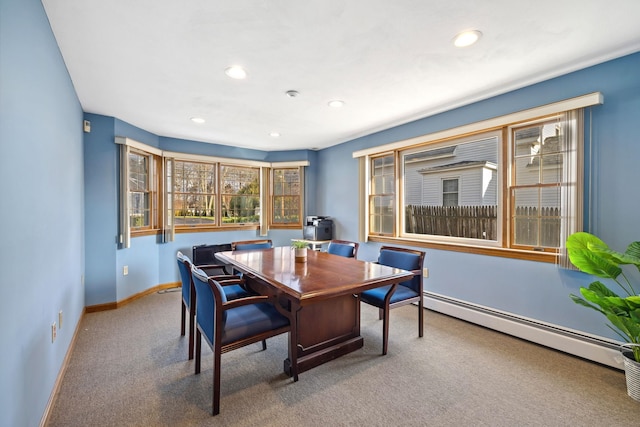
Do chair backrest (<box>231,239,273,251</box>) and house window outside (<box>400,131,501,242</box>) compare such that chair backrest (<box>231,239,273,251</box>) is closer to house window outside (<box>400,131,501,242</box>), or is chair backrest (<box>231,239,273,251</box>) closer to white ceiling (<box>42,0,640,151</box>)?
white ceiling (<box>42,0,640,151</box>)

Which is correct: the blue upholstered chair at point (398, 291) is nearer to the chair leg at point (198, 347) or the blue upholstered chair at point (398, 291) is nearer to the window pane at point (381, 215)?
the window pane at point (381, 215)

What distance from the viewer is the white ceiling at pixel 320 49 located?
1745 mm

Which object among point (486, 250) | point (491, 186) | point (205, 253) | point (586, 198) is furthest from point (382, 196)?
point (205, 253)

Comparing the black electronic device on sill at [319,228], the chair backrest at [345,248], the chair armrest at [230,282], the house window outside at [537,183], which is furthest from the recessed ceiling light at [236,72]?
the black electronic device on sill at [319,228]

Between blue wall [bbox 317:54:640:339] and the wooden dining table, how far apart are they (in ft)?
4.35

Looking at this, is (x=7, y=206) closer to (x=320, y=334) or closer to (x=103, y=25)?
(x=103, y=25)

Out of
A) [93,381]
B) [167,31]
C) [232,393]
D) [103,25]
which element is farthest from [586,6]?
[93,381]

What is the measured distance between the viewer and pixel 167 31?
1929mm

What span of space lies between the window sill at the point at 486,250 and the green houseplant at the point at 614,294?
503 mm

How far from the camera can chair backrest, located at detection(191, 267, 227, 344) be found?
1.77 m

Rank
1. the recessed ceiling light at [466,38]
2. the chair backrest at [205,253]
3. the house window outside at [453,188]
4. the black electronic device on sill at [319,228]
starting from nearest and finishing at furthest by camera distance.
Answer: the recessed ceiling light at [466,38] < the house window outside at [453,188] < the chair backrest at [205,253] < the black electronic device on sill at [319,228]

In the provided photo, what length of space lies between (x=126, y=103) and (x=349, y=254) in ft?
10.1

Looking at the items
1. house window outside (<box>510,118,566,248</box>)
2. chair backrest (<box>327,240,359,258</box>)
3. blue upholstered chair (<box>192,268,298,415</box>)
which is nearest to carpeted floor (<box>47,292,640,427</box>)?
blue upholstered chair (<box>192,268,298,415</box>)

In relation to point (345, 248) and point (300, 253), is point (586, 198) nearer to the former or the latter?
point (345, 248)
